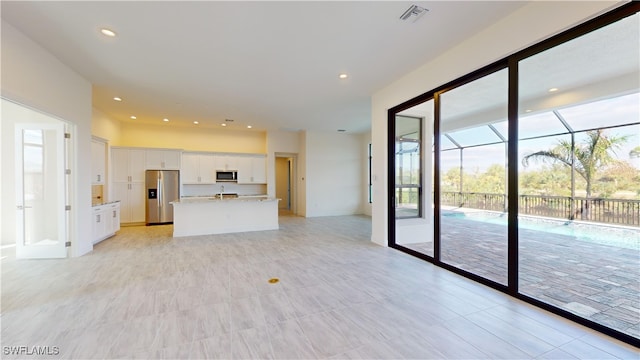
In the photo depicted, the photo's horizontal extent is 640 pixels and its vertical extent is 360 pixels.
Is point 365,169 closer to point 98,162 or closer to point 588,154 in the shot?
point 588,154

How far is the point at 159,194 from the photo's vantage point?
704cm

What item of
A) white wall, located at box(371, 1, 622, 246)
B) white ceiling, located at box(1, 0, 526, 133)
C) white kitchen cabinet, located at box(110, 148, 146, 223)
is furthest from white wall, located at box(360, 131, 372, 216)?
white kitchen cabinet, located at box(110, 148, 146, 223)

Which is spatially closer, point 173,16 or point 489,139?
point 173,16

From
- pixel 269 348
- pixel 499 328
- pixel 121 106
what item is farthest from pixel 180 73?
pixel 499 328

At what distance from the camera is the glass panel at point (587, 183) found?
2.72 metres

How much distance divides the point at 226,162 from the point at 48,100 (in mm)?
4853

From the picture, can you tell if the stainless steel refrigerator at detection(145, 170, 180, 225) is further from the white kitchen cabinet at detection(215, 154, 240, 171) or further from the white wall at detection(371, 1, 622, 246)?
the white wall at detection(371, 1, 622, 246)

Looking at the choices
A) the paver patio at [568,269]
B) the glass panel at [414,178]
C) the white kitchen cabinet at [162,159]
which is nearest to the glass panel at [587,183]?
the paver patio at [568,269]

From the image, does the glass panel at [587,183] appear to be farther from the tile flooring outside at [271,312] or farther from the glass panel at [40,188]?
the glass panel at [40,188]

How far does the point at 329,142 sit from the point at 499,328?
7397 mm

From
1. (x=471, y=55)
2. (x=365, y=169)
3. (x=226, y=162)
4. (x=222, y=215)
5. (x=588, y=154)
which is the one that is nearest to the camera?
(x=471, y=55)

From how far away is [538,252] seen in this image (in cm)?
412

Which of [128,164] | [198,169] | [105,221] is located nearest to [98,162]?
[128,164]

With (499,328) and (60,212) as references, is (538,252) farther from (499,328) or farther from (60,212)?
(60,212)
